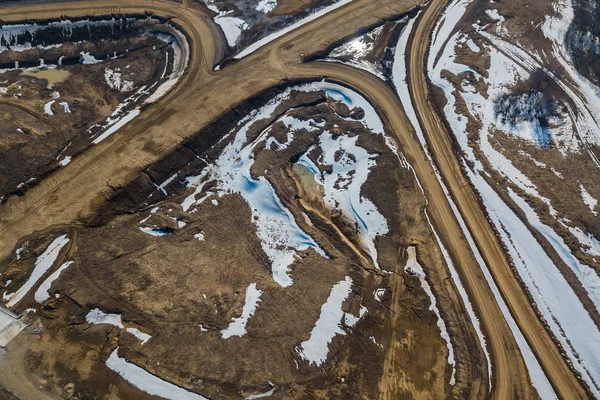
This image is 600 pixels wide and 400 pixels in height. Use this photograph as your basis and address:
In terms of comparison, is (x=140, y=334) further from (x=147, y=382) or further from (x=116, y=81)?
(x=116, y=81)

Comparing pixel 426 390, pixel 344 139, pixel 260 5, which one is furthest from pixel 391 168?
pixel 260 5

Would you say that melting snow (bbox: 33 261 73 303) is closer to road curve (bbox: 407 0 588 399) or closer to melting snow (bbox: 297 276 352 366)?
melting snow (bbox: 297 276 352 366)

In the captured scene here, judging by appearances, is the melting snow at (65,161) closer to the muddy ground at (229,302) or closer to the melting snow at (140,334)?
the muddy ground at (229,302)

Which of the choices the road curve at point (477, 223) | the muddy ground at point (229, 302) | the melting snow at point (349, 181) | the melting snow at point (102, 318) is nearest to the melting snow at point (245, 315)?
the muddy ground at point (229, 302)

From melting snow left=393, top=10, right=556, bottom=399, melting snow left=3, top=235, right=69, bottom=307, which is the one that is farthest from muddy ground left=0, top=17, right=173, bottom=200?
melting snow left=393, top=10, right=556, bottom=399

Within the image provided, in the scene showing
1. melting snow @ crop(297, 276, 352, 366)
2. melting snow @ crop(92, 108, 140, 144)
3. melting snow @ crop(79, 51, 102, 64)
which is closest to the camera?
melting snow @ crop(297, 276, 352, 366)

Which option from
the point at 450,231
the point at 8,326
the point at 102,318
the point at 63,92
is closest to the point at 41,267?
the point at 8,326

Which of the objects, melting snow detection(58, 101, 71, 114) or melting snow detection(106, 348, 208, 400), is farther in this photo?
melting snow detection(58, 101, 71, 114)
